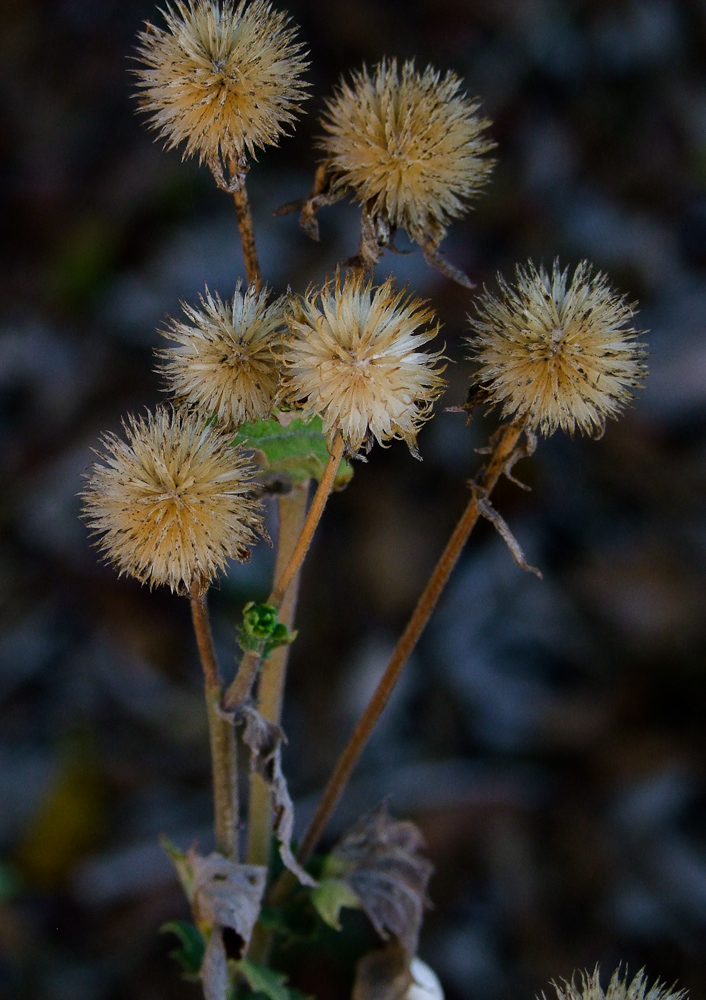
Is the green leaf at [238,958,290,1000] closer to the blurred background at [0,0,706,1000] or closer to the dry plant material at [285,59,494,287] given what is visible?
the dry plant material at [285,59,494,287]

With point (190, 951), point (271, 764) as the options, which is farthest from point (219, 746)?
point (190, 951)

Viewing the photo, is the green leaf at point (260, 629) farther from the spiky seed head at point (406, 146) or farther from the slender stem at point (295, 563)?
the spiky seed head at point (406, 146)

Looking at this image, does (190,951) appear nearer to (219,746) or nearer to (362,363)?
(219,746)

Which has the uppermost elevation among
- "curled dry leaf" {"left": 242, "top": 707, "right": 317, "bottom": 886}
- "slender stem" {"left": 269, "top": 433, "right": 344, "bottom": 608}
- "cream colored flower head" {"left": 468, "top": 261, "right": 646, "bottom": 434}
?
"cream colored flower head" {"left": 468, "top": 261, "right": 646, "bottom": 434}

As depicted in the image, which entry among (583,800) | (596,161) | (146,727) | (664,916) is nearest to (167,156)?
(596,161)

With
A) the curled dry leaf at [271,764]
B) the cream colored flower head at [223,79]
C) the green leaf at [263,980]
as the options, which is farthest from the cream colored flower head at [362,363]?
the green leaf at [263,980]

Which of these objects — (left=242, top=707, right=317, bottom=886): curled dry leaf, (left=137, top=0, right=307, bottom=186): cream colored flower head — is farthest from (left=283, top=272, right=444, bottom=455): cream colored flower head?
(left=242, top=707, right=317, bottom=886): curled dry leaf
